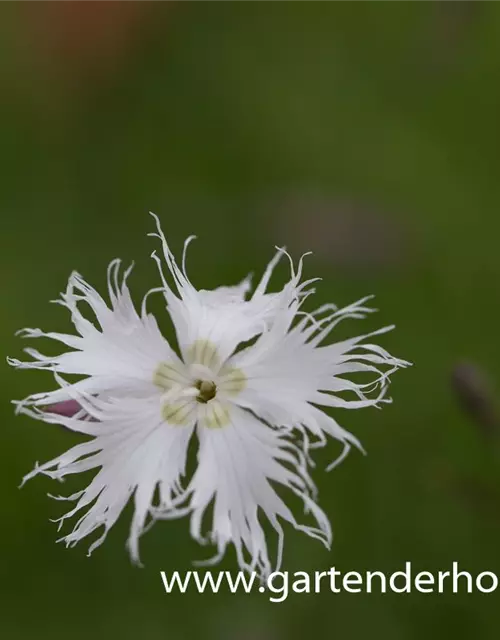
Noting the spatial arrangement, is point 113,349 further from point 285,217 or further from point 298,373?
point 285,217

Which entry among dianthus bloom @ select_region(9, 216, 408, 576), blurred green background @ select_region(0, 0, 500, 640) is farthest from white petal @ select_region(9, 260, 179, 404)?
blurred green background @ select_region(0, 0, 500, 640)

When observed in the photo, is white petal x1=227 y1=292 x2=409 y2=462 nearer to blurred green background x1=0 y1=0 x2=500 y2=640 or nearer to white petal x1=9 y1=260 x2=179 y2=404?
white petal x1=9 y1=260 x2=179 y2=404

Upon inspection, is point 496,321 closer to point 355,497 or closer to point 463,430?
point 463,430

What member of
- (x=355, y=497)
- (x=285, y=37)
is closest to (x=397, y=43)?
(x=285, y=37)

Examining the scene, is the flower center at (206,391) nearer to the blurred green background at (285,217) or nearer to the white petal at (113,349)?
the white petal at (113,349)

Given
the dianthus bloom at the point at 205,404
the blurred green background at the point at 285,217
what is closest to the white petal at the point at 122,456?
the dianthus bloom at the point at 205,404

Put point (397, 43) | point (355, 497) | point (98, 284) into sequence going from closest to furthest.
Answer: point (355, 497) → point (98, 284) → point (397, 43)
